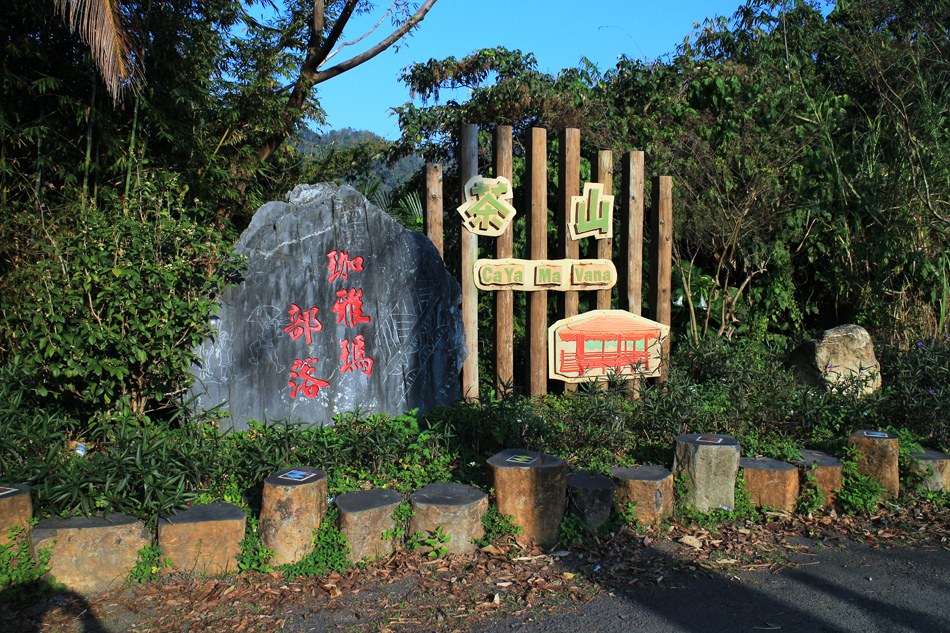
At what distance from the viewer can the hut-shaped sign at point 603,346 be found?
5.58 metres

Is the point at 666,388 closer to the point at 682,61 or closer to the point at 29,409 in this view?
the point at 29,409

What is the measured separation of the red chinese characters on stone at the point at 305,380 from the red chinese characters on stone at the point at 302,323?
146 mm

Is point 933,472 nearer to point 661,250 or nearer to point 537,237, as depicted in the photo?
point 661,250

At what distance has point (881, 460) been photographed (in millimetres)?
4098

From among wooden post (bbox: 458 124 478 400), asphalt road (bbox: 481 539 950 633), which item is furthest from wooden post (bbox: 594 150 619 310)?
asphalt road (bbox: 481 539 950 633)

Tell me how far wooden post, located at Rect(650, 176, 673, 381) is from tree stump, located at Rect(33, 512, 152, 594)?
177 inches

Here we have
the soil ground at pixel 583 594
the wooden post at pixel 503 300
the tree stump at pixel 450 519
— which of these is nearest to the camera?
the soil ground at pixel 583 594

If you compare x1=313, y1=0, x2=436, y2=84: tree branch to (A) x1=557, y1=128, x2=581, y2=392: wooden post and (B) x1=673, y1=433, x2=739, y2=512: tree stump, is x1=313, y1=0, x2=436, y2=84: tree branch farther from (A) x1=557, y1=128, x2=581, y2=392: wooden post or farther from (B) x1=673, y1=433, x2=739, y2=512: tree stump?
(B) x1=673, y1=433, x2=739, y2=512: tree stump

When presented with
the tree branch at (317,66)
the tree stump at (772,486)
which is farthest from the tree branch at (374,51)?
the tree stump at (772,486)

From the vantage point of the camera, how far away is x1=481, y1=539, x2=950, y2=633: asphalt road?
277 cm

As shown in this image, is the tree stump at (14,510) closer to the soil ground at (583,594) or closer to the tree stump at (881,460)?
the soil ground at (583,594)

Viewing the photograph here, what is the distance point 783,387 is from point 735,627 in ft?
9.21

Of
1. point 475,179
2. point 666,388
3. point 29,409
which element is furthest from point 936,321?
point 29,409

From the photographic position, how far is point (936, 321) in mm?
6746
